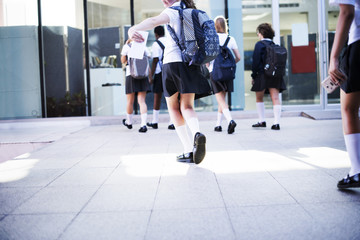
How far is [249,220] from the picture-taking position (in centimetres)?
215

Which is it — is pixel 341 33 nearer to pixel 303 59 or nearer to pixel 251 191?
pixel 251 191

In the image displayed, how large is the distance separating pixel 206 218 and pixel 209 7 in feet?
29.1

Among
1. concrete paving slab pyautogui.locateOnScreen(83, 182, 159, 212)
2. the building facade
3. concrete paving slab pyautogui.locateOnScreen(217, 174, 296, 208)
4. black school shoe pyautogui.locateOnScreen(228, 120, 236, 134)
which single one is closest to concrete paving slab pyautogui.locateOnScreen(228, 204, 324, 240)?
concrete paving slab pyautogui.locateOnScreen(217, 174, 296, 208)

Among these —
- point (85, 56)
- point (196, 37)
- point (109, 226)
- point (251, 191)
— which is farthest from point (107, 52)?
point (109, 226)

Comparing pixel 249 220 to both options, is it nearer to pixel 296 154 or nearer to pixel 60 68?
pixel 296 154

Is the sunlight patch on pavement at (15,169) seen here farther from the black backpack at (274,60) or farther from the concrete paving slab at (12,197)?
the black backpack at (274,60)

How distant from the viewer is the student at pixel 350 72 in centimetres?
239

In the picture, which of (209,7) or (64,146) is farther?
(209,7)

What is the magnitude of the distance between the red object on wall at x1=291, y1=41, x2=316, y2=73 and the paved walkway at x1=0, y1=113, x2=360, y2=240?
5.45 meters

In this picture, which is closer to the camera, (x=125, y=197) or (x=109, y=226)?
(x=109, y=226)

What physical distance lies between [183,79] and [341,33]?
1.54 meters

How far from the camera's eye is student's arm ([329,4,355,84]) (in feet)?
7.77

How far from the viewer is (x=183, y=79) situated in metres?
3.63

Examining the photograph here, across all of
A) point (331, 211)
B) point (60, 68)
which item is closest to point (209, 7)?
point (60, 68)
